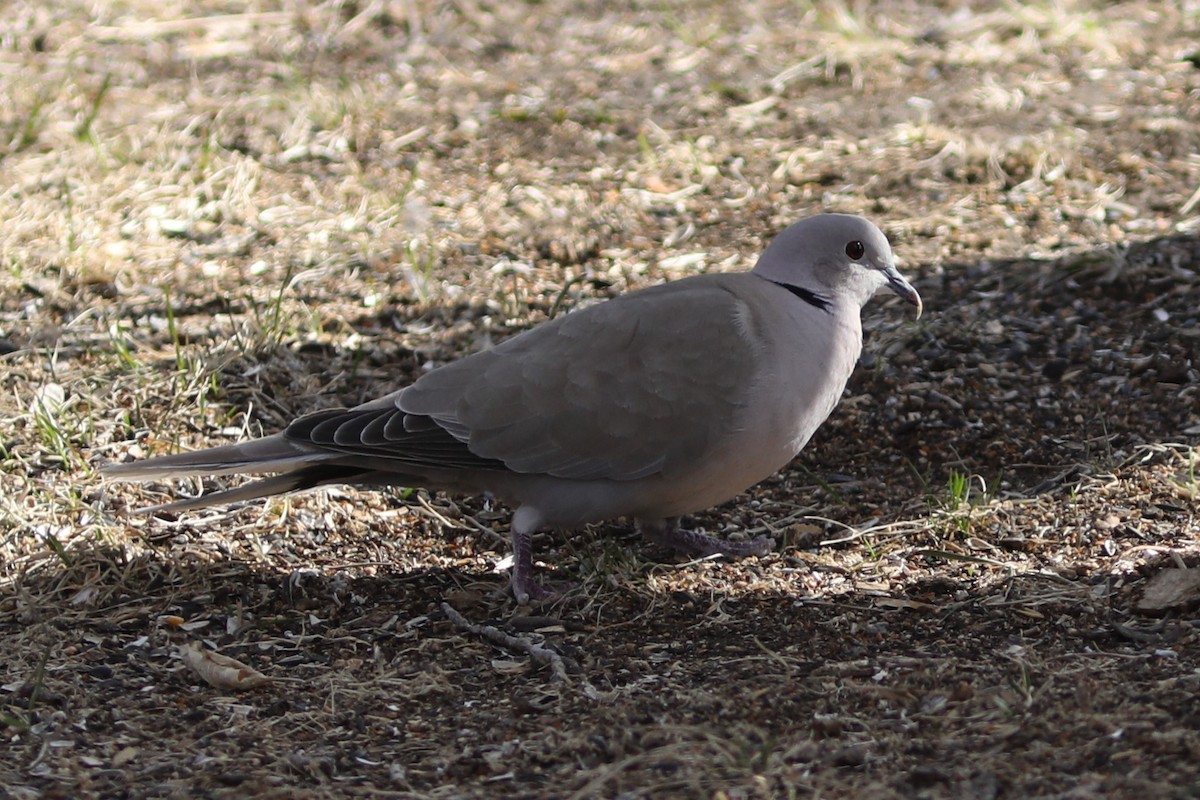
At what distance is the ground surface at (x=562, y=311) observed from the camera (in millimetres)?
2779

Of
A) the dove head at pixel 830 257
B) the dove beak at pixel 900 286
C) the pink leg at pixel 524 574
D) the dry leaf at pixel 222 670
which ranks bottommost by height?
the pink leg at pixel 524 574

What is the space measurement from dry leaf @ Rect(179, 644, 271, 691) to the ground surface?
0.16 ft

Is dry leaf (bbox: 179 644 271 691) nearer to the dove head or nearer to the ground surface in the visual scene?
the ground surface

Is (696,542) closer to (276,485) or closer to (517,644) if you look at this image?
(517,644)

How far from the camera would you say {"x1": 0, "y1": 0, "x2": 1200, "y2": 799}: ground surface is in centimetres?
278

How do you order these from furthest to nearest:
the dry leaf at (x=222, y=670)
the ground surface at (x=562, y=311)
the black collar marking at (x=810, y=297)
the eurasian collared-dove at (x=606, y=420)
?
the black collar marking at (x=810, y=297)
the eurasian collared-dove at (x=606, y=420)
the dry leaf at (x=222, y=670)
the ground surface at (x=562, y=311)

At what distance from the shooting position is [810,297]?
372cm

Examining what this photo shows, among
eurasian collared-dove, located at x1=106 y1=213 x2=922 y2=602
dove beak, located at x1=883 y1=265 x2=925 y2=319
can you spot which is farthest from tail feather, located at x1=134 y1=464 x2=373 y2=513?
dove beak, located at x1=883 y1=265 x2=925 y2=319

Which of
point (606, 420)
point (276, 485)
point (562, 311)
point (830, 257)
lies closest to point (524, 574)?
point (606, 420)

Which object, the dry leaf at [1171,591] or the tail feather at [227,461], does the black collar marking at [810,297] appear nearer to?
the dry leaf at [1171,591]

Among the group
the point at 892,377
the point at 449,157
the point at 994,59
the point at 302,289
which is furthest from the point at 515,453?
the point at 994,59

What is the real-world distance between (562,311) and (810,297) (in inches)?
51.9

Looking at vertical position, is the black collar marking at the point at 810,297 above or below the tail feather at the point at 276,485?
above

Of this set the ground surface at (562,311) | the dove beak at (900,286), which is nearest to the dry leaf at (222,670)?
the ground surface at (562,311)
